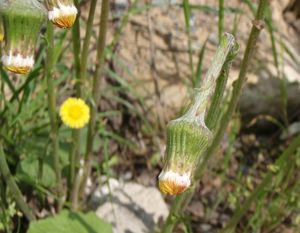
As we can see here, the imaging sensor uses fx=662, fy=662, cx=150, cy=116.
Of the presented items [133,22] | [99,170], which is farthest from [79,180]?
[133,22]

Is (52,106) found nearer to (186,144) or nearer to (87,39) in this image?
(87,39)

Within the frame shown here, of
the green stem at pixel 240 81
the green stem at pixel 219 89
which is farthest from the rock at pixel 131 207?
the green stem at pixel 219 89

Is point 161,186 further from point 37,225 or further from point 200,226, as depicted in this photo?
point 200,226

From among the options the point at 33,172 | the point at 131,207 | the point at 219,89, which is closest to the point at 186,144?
the point at 219,89

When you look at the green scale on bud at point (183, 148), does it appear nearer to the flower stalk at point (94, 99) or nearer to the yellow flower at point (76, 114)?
the flower stalk at point (94, 99)

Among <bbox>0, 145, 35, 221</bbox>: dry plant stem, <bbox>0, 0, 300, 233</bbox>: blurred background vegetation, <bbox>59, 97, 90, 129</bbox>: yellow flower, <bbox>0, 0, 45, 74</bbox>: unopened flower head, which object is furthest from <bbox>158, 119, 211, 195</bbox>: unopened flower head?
<bbox>0, 0, 300, 233</bbox>: blurred background vegetation
